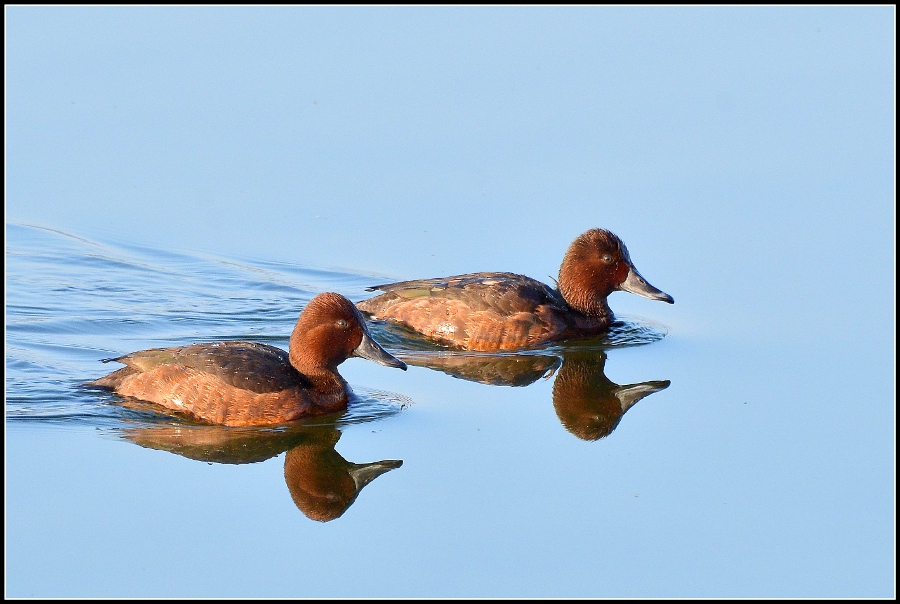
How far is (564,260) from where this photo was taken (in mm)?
14508

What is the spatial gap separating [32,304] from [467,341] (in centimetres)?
471

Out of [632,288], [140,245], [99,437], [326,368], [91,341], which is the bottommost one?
[99,437]

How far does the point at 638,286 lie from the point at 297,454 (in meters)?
5.06

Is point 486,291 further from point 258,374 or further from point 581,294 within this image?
point 258,374

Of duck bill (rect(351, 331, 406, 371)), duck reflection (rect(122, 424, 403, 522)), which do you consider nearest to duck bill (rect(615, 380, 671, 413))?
duck bill (rect(351, 331, 406, 371))

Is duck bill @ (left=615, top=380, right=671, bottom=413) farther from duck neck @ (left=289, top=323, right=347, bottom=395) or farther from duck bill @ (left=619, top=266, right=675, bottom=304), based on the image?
duck neck @ (left=289, top=323, right=347, bottom=395)

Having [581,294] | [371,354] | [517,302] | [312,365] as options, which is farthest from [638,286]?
[312,365]

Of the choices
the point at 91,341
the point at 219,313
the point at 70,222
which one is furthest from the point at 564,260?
the point at 70,222

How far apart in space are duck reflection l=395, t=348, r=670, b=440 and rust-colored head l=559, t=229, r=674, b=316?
30.1 inches

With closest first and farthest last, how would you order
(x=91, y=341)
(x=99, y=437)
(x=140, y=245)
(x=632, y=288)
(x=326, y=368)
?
(x=99, y=437) < (x=326, y=368) < (x=91, y=341) < (x=632, y=288) < (x=140, y=245)

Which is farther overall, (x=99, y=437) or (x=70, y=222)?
(x=70, y=222)

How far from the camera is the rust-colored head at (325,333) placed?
38.0ft

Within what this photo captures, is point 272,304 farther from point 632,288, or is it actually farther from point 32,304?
point 632,288

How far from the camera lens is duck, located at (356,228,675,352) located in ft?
45.4
